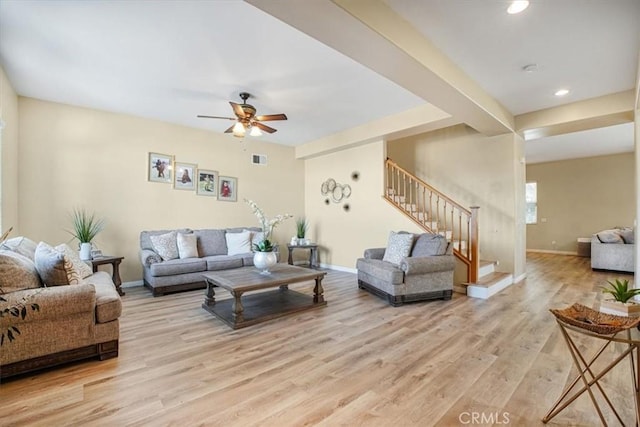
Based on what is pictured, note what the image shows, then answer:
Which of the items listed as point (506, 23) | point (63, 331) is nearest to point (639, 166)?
point (506, 23)

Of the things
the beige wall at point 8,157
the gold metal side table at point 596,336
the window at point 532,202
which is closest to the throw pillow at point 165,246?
the beige wall at point 8,157

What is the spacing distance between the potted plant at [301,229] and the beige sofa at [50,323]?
4231 mm

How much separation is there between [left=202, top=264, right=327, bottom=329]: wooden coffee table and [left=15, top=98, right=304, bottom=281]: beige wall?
2.31 m

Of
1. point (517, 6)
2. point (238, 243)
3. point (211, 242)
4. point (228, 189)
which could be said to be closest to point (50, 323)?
point (211, 242)

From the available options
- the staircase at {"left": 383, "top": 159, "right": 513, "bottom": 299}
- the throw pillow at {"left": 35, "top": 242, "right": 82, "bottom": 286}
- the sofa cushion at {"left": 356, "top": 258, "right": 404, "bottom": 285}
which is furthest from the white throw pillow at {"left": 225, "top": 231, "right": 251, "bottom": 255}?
the throw pillow at {"left": 35, "top": 242, "right": 82, "bottom": 286}

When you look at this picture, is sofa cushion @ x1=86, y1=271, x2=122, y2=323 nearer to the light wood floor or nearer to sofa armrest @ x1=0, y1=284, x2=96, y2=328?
sofa armrest @ x1=0, y1=284, x2=96, y2=328

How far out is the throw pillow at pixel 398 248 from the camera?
14.4 ft

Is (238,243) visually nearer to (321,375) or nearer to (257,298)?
(257,298)

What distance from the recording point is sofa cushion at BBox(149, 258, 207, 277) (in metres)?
4.33

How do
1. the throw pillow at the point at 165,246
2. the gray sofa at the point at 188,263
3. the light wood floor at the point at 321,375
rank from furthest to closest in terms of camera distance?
1. the throw pillow at the point at 165,246
2. the gray sofa at the point at 188,263
3. the light wood floor at the point at 321,375

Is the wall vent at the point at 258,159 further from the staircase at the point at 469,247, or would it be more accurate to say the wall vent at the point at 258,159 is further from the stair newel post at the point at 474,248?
the stair newel post at the point at 474,248

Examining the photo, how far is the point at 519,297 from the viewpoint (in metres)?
4.30

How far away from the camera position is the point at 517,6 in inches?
93.0

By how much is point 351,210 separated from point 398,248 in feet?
6.50
